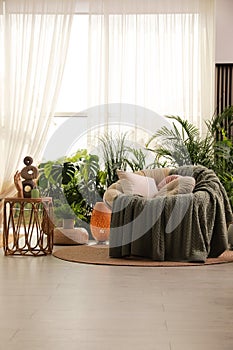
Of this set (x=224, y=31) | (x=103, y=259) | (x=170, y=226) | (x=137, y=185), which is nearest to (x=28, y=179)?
(x=137, y=185)

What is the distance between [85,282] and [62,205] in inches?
101

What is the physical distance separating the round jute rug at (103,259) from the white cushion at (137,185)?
2.10 feet

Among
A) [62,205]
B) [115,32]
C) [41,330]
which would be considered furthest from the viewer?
[115,32]

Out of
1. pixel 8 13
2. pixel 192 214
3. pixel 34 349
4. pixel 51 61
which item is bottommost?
pixel 34 349

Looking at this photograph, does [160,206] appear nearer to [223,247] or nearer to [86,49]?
[223,247]

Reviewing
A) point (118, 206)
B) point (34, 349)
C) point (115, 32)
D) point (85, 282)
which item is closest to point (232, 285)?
point (85, 282)

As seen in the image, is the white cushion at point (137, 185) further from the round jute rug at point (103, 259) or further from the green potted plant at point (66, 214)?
the green potted plant at point (66, 214)

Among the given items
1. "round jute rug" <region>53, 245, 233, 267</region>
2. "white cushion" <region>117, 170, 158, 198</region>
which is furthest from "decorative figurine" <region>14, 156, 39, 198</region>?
"white cushion" <region>117, 170, 158, 198</region>

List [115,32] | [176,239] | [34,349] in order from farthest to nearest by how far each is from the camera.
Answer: [115,32] < [176,239] < [34,349]

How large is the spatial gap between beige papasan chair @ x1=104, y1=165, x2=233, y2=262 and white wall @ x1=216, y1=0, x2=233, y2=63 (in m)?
2.29

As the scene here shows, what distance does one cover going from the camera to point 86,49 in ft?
27.0

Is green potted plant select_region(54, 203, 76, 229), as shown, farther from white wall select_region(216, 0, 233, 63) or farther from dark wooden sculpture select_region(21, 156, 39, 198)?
white wall select_region(216, 0, 233, 63)

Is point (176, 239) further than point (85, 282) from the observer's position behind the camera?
Yes

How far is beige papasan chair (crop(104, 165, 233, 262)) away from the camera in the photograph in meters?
5.94
